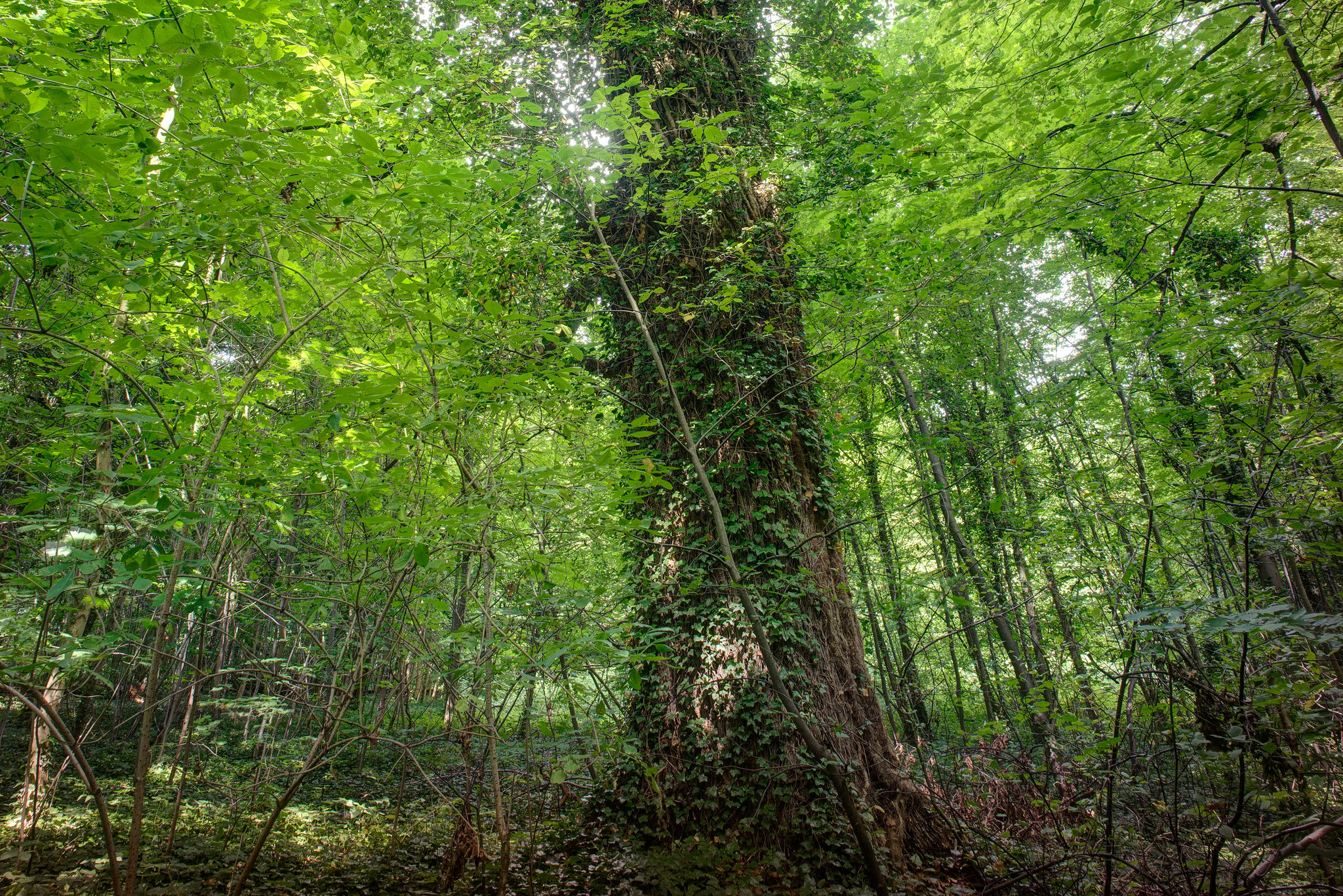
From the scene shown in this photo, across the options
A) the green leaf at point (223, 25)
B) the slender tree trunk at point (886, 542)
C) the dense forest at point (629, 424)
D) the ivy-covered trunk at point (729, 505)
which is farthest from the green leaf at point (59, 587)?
the slender tree trunk at point (886, 542)

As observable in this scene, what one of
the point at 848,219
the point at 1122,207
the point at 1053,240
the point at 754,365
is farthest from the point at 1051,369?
the point at 754,365

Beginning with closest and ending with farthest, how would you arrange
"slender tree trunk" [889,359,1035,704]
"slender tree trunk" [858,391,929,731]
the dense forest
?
the dense forest, "slender tree trunk" [889,359,1035,704], "slender tree trunk" [858,391,929,731]

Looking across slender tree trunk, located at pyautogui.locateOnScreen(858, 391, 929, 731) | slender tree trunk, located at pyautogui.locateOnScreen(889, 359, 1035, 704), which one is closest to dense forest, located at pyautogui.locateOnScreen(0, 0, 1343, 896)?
slender tree trunk, located at pyautogui.locateOnScreen(889, 359, 1035, 704)

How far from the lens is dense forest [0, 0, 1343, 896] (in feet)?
8.00

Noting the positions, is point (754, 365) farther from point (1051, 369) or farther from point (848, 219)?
point (1051, 369)

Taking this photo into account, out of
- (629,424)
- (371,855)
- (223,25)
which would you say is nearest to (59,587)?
(223,25)

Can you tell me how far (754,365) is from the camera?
503cm

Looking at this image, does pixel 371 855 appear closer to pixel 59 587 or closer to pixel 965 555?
pixel 59 587

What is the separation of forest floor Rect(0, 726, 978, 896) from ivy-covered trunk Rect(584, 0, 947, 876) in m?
0.34

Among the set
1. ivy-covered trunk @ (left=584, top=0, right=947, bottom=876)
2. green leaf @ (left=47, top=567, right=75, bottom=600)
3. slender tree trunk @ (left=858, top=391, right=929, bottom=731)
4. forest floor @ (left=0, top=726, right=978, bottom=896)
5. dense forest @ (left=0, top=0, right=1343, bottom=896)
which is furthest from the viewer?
slender tree trunk @ (left=858, top=391, right=929, bottom=731)

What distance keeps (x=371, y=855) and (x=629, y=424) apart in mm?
4159

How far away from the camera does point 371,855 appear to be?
4.62m

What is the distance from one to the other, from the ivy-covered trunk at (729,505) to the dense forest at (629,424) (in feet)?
0.15

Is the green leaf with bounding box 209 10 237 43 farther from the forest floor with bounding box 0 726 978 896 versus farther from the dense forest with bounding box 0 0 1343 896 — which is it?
the forest floor with bounding box 0 726 978 896
